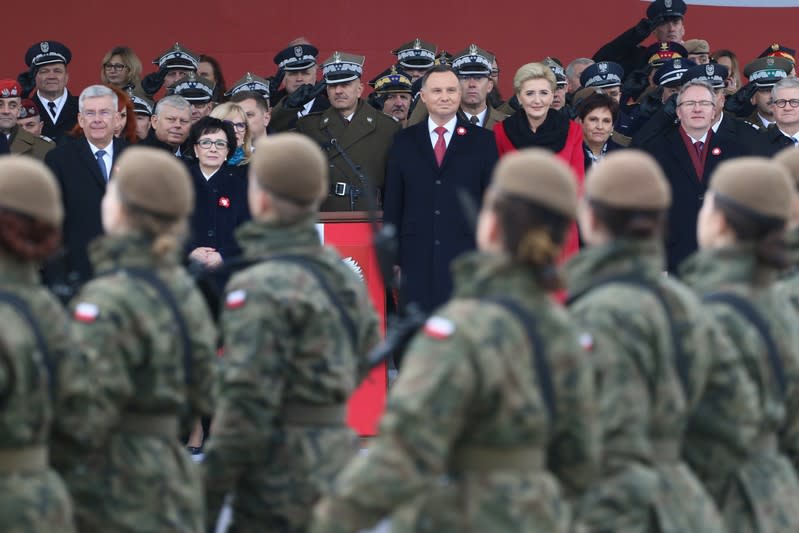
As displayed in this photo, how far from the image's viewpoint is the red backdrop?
15906 millimetres

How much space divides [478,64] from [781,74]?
287 centimetres

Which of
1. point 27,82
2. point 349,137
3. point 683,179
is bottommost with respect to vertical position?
point 683,179

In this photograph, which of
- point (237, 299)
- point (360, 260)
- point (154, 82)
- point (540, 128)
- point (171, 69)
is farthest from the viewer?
point (154, 82)

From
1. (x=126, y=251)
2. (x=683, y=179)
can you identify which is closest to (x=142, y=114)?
(x=683, y=179)

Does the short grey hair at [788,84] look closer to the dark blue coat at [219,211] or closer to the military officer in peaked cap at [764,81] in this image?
the military officer in peaked cap at [764,81]

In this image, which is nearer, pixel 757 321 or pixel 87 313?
pixel 87 313

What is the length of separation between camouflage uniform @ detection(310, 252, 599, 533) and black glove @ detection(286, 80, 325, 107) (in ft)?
27.0

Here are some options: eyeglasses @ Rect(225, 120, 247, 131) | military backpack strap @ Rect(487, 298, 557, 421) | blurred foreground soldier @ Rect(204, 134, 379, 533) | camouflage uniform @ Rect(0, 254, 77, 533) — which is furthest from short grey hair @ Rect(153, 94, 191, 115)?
military backpack strap @ Rect(487, 298, 557, 421)

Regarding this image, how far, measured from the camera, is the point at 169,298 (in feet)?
17.3

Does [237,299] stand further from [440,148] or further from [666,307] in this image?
[440,148]

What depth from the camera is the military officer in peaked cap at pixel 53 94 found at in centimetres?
1277

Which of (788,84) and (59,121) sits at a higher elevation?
(788,84)

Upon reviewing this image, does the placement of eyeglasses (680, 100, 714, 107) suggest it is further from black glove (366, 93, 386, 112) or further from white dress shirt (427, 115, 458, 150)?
black glove (366, 93, 386, 112)

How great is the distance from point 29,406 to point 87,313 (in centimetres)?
45
